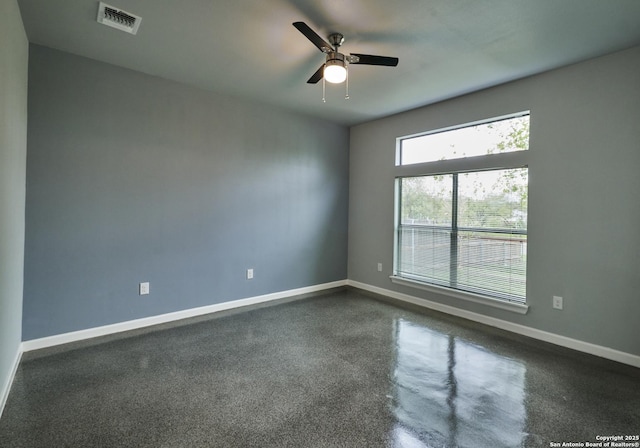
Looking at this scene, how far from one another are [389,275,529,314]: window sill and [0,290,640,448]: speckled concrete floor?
0.32 meters

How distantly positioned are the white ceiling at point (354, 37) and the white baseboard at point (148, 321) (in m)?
2.60

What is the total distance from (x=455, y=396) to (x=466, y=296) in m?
1.82

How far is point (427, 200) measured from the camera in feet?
14.0

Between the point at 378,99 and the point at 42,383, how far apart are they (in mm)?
4145

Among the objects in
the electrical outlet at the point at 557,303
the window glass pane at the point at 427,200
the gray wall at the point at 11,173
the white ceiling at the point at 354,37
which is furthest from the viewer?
the window glass pane at the point at 427,200

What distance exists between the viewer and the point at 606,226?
9.05ft

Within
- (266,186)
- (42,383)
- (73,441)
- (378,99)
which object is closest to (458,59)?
(378,99)

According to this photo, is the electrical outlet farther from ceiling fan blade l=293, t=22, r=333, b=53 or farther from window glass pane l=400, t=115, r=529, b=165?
ceiling fan blade l=293, t=22, r=333, b=53

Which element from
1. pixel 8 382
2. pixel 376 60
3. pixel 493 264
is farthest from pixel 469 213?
pixel 8 382

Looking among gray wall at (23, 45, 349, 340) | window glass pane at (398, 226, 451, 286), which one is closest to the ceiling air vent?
gray wall at (23, 45, 349, 340)

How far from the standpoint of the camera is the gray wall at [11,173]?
1934 mm

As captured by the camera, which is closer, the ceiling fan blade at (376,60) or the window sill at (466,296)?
the ceiling fan blade at (376,60)

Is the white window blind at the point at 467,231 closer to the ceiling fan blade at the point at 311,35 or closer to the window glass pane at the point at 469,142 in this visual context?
the window glass pane at the point at 469,142

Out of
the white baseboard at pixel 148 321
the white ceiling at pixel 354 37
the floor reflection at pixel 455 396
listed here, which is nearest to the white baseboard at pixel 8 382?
the white baseboard at pixel 148 321
